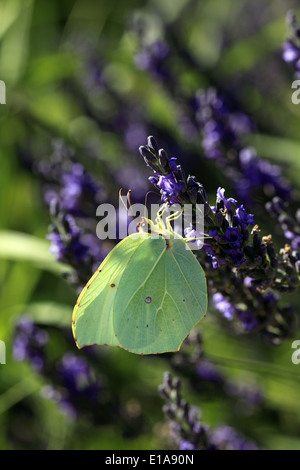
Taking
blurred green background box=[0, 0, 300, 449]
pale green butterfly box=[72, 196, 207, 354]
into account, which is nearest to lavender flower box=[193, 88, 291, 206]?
blurred green background box=[0, 0, 300, 449]

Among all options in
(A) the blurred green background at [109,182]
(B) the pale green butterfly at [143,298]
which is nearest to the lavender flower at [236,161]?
(A) the blurred green background at [109,182]

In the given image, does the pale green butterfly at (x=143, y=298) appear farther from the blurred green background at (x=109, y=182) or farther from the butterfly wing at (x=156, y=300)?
the blurred green background at (x=109, y=182)

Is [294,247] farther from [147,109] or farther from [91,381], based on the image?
[147,109]

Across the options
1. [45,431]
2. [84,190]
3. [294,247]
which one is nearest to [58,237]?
[84,190]

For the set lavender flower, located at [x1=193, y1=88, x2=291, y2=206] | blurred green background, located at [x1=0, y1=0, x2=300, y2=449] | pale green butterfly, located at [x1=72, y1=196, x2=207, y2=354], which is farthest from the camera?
blurred green background, located at [x1=0, y1=0, x2=300, y2=449]

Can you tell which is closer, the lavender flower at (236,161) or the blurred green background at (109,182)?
the lavender flower at (236,161)

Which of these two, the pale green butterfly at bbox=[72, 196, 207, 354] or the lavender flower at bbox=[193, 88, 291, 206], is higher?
the lavender flower at bbox=[193, 88, 291, 206]

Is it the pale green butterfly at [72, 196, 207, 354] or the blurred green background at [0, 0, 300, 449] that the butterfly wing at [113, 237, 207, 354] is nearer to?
the pale green butterfly at [72, 196, 207, 354]
